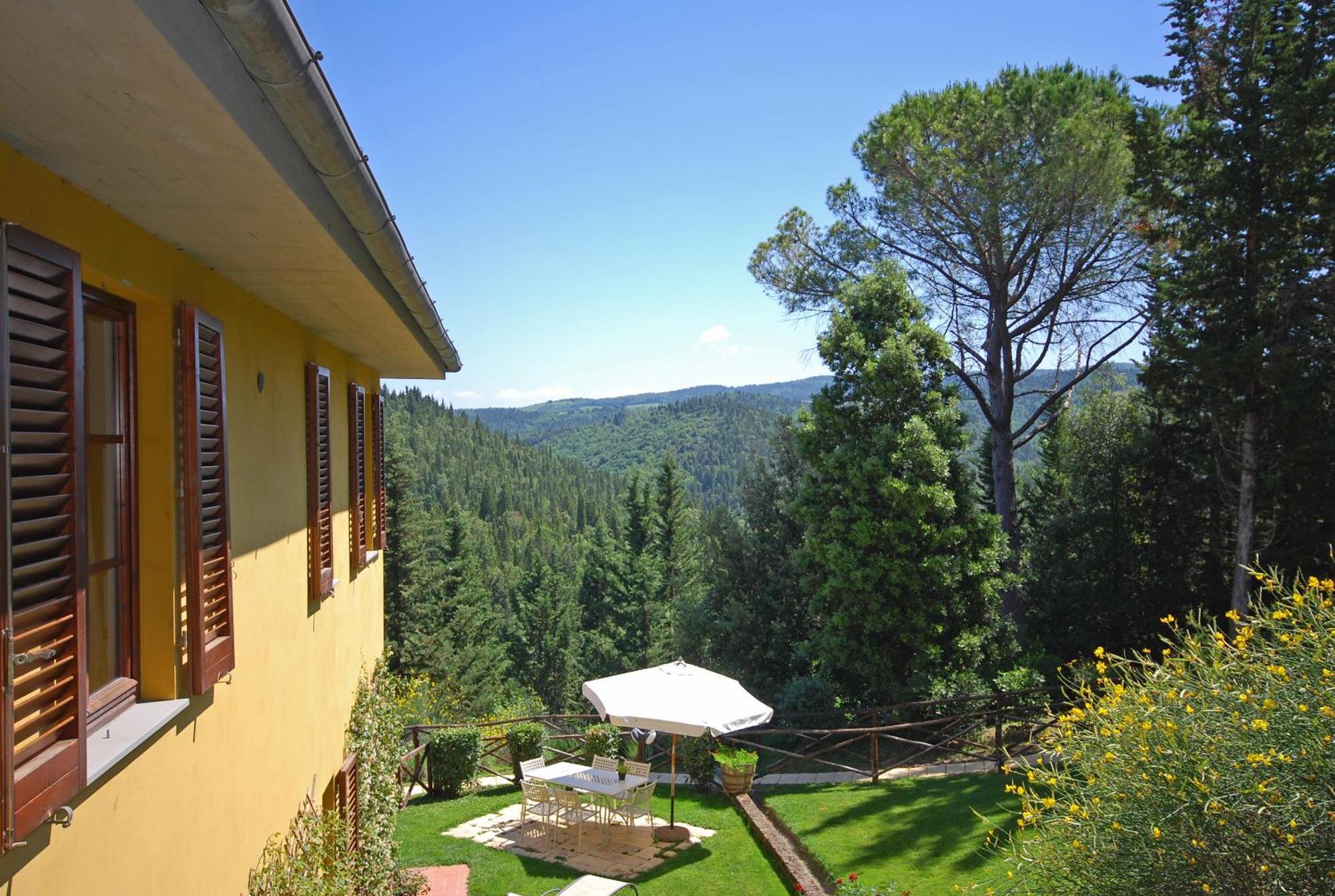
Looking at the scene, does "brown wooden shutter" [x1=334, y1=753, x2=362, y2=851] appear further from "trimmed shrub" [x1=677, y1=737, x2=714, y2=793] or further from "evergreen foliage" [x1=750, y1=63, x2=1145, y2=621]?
"evergreen foliage" [x1=750, y1=63, x2=1145, y2=621]

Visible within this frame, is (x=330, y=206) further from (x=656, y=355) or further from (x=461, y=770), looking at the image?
(x=656, y=355)

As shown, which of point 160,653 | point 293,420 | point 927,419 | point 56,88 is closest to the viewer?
point 56,88

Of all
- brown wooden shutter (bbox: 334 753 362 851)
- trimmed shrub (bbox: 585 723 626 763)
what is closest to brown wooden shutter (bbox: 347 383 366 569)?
brown wooden shutter (bbox: 334 753 362 851)

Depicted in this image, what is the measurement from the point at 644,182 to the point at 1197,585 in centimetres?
1616

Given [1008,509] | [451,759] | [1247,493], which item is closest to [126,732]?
[451,759]

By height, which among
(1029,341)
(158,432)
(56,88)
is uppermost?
(1029,341)

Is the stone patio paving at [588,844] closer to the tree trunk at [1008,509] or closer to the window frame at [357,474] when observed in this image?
the window frame at [357,474]

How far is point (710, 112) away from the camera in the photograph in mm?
18422

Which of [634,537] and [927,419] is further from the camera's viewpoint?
[634,537]

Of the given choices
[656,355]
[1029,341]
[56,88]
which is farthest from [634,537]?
[56,88]

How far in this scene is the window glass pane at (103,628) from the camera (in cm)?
292

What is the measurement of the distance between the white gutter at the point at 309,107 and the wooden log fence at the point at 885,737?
1150cm

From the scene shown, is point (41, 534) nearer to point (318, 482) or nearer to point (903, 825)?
point (318, 482)

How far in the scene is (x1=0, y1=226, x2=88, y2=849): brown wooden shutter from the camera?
1972 mm
